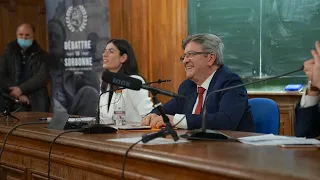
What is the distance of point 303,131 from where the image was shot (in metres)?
2.15

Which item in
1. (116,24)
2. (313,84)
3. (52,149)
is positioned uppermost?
(116,24)

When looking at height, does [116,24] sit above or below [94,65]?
above

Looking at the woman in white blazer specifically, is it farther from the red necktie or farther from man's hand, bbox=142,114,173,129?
man's hand, bbox=142,114,173,129

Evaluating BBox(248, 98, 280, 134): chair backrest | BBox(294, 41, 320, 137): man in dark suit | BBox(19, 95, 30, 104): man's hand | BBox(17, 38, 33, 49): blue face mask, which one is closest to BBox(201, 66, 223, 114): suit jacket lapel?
BBox(248, 98, 280, 134): chair backrest

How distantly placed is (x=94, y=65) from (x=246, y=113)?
292 centimetres

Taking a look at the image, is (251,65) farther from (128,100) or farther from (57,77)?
(57,77)

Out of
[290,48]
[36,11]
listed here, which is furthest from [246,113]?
[36,11]

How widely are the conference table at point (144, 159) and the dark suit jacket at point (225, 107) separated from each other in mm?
281

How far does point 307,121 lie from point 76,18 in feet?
12.4

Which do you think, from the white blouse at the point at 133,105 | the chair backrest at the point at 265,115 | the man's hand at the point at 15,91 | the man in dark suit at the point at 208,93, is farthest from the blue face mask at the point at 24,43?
the chair backrest at the point at 265,115

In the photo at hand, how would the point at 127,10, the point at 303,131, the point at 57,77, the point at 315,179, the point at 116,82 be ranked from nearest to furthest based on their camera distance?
the point at 315,179 < the point at 116,82 < the point at 303,131 < the point at 127,10 < the point at 57,77

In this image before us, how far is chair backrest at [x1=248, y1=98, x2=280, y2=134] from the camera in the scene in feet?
8.81

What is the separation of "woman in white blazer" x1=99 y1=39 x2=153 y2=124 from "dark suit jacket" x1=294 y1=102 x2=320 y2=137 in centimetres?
142

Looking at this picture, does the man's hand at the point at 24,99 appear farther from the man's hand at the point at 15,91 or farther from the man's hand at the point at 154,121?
the man's hand at the point at 154,121
